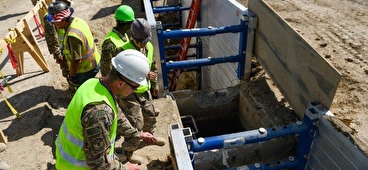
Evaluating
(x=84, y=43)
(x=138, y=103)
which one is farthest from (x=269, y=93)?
(x=84, y=43)

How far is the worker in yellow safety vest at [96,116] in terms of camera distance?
2115 millimetres

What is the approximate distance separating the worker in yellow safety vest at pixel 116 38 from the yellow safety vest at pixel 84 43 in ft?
1.40

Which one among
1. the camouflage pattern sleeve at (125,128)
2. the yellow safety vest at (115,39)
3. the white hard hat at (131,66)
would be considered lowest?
the camouflage pattern sleeve at (125,128)

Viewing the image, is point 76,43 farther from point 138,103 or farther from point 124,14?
point 138,103

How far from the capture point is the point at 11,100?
5.15 meters

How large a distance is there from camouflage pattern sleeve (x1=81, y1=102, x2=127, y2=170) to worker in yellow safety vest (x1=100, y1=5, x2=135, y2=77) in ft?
5.23

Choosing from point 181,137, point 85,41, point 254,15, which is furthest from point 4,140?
point 254,15

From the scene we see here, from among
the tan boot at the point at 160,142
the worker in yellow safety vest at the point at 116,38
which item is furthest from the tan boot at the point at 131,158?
the worker in yellow safety vest at the point at 116,38

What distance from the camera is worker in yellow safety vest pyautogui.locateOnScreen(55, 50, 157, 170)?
2115 mm

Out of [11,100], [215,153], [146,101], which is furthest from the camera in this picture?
[11,100]

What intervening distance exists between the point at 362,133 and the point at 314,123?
480mm

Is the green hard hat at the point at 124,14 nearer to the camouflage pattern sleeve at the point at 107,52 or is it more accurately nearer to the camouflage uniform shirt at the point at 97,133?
the camouflage pattern sleeve at the point at 107,52

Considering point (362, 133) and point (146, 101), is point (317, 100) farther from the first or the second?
point (146, 101)

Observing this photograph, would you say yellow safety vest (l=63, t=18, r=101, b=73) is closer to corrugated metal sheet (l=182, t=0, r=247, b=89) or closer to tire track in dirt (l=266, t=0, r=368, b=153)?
corrugated metal sheet (l=182, t=0, r=247, b=89)
